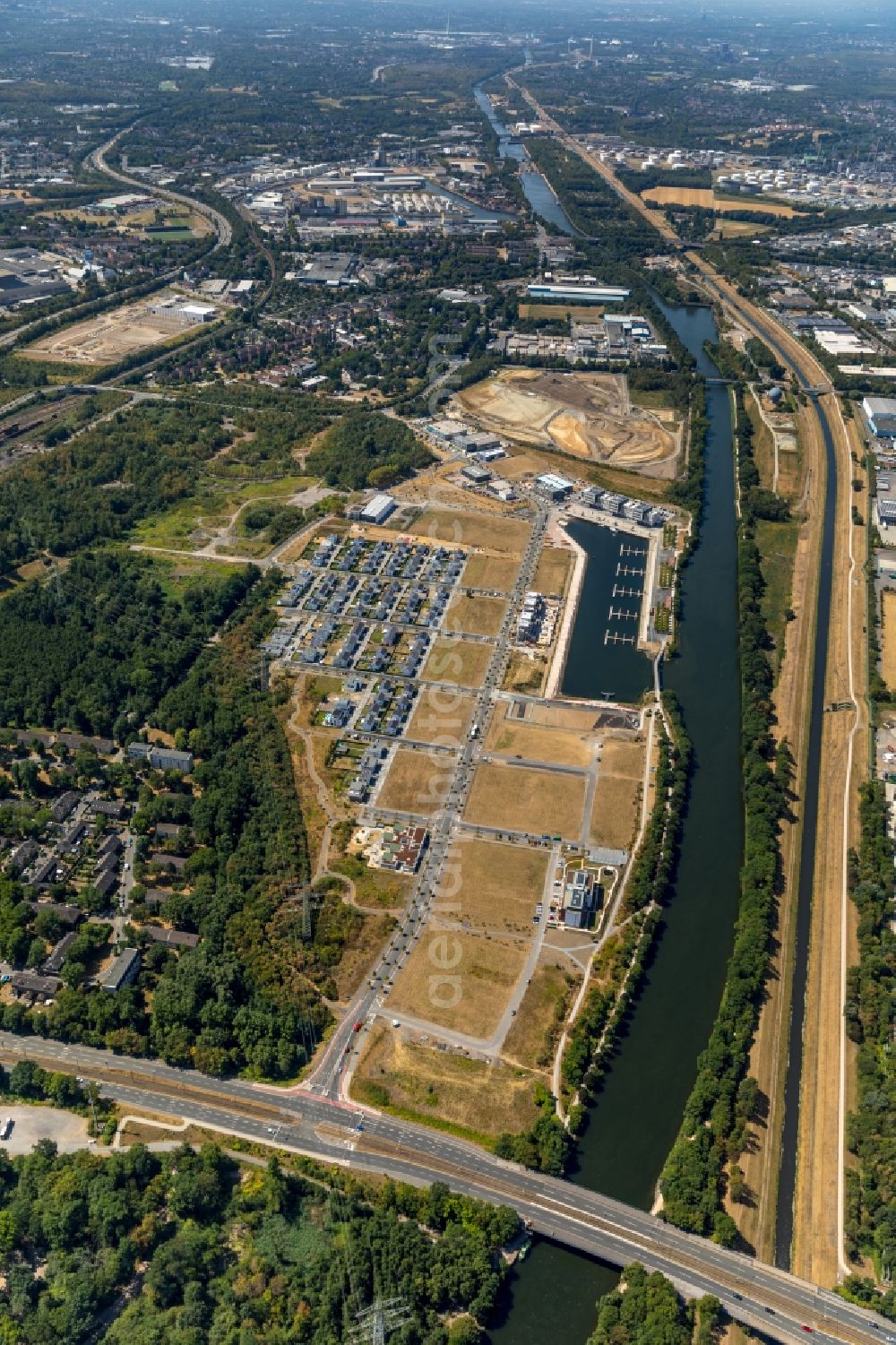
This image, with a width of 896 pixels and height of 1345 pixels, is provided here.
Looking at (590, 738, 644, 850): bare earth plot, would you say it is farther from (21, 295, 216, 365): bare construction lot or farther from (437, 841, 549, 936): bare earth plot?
(21, 295, 216, 365): bare construction lot

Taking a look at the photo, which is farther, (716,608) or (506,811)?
(716,608)

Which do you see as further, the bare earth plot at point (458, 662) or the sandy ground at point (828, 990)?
the bare earth plot at point (458, 662)

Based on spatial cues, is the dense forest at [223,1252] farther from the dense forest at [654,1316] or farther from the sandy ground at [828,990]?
the sandy ground at [828,990]

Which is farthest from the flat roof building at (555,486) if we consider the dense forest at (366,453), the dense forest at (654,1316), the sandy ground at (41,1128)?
the dense forest at (654,1316)

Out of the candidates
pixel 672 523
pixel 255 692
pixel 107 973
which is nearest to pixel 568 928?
pixel 107 973

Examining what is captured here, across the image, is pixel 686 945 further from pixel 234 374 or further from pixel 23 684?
pixel 234 374

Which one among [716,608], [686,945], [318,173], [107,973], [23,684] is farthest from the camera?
[318,173]

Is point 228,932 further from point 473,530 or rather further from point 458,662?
point 473,530
